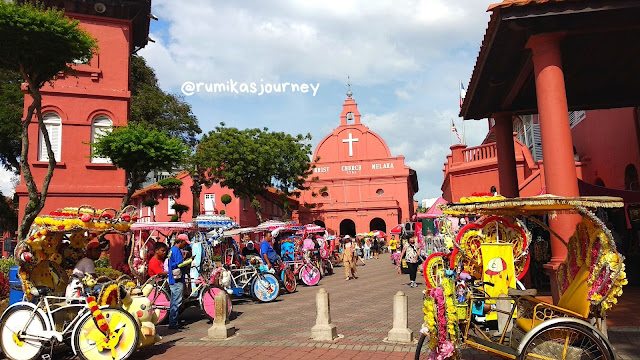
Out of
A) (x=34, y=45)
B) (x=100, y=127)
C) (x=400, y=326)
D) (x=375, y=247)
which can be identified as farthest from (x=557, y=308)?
(x=375, y=247)

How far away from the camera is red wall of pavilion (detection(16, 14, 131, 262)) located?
56.3 feet

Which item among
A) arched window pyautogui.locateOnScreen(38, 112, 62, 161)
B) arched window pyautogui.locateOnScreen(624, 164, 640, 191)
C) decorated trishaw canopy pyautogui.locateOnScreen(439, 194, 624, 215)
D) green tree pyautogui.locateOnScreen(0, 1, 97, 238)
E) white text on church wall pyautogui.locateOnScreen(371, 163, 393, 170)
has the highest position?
white text on church wall pyautogui.locateOnScreen(371, 163, 393, 170)

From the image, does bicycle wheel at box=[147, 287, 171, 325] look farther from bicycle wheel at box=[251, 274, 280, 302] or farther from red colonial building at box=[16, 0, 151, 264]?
red colonial building at box=[16, 0, 151, 264]

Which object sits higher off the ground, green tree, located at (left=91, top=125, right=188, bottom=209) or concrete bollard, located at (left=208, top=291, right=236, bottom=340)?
green tree, located at (left=91, top=125, right=188, bottom=209)

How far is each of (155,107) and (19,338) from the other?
2372cm

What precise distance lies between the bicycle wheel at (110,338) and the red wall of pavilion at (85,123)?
12097 millimetres

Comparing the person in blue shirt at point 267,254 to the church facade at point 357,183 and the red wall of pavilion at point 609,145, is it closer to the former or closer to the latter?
the red wall of pavilion at point 609,145

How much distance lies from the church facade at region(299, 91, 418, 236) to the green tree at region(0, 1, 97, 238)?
110ft

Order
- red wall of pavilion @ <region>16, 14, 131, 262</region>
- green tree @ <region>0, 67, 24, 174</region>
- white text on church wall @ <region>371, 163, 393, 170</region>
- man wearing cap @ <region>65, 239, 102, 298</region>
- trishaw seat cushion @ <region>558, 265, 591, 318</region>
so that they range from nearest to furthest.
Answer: trishaw seat cushion @ <region>558, 265, 591, 318</region> → man wearing cap @ <region>65, 239, 102, 298</region> → red wall of pavilion @ <region>16, 14, 131, 262</region> → green tree @ <region>0, 67, 24, 174</region> → white text on church wall @ <region>371, 163, 393, 170</region>

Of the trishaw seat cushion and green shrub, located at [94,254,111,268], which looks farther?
green shrub, located at [94,254,111,268]

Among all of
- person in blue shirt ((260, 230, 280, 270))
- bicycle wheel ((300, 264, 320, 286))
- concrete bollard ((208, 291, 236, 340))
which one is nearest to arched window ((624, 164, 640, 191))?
bicycle wheel ((300, 264, 320, 286))

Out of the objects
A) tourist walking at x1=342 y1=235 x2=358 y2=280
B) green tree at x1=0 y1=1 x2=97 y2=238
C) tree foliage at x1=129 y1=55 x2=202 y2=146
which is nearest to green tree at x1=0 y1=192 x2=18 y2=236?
tree foliage at x1=129 y1=55 x2=202 y2=146

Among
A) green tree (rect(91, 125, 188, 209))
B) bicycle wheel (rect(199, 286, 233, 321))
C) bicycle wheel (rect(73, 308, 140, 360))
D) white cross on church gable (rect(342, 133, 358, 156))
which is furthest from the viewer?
white cross on church gable (rect(342, 133, 358, 156))

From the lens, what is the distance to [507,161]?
12.1 metres
